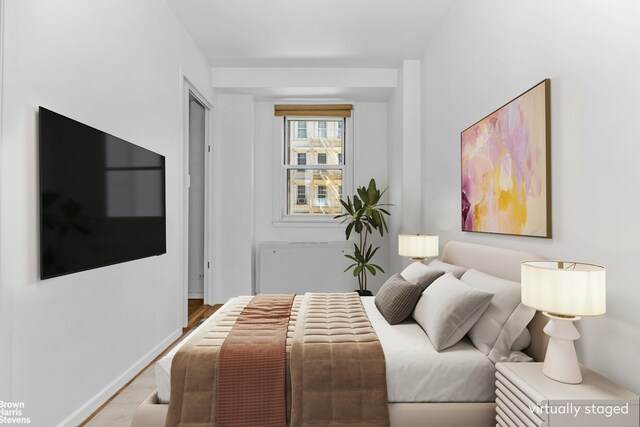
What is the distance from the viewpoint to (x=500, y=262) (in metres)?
2.32

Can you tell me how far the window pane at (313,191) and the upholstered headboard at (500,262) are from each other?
2.45 meters

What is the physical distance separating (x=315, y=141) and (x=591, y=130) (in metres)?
4.10

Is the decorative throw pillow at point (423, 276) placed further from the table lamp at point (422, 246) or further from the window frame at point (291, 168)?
the window frame at point (291, 168)

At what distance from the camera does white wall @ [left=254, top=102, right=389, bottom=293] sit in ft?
17.6

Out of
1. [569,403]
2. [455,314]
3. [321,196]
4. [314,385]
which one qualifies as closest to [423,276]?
[455,314]

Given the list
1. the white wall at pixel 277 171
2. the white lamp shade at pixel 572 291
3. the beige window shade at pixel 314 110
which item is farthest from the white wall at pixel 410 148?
the white lamp shade at pixel 572 291

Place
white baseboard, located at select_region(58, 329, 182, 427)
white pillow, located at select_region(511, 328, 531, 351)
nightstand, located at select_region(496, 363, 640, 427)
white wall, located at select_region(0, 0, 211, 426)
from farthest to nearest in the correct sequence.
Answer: white baseboard, located at select_region(58, 329, 182, 427), white pillow, located at select_region(511, 328, 531, 351), white wall, located at select_region(0, 0, 211, 426), nightstand, located at select_region(496, 363, 640, 427)

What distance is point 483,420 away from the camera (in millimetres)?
1765

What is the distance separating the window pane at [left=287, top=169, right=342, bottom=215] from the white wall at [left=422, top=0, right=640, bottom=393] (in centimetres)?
305

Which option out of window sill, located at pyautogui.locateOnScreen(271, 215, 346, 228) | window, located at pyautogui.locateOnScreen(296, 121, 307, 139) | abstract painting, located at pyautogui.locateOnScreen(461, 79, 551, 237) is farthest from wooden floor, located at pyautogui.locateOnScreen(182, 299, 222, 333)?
abstract painting, located at pyautogui.locateOnScreen(461, 79, 551, 237)

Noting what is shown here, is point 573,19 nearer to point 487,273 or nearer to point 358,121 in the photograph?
point 487,273

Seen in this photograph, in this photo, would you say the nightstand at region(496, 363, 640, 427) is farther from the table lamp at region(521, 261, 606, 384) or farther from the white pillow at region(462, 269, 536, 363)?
the white pillow at region(462, 269, 536, 363)

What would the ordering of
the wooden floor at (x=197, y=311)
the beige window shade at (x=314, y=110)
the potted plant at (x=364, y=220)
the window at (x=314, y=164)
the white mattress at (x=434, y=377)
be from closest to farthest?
1. the white mattress at (x=434, y=377)
2. the wooden floor at (x=197, y=311)
3. the potted plant at (x=364, y=220)
4. the beige window shade at (x=314, y=110)
5. the window at (x=314, y=164)

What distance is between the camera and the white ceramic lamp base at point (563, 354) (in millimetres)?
1478
